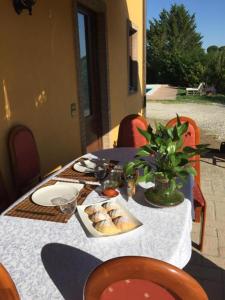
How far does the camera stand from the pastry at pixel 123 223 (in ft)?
4.56

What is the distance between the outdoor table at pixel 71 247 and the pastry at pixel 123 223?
3 cm

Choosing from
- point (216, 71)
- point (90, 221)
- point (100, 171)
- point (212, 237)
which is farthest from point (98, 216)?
point (216, 71)

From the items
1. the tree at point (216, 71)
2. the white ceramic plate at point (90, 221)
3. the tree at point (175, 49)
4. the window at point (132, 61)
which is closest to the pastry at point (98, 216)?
the white ceramic plate at point (90, 221)

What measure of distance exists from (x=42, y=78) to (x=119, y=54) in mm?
2800

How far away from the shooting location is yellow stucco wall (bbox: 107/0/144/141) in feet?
16.2

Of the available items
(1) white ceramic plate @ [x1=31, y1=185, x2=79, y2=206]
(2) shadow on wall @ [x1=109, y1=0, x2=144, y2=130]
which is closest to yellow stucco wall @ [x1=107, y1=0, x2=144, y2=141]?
(2) shadow on wall @ [x1=109, y1=0, x2=144, y2=130]

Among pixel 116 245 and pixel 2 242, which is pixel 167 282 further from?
pixel 2 242

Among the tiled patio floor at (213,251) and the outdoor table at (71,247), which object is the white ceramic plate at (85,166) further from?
the tiled patio floor at (213,251)

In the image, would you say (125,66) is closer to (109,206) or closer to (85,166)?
(85,166)

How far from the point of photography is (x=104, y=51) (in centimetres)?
465

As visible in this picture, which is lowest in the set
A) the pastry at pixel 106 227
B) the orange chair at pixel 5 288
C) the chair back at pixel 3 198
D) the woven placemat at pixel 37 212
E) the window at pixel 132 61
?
the chair back at pixel 3 198

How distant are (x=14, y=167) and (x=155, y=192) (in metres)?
1.35

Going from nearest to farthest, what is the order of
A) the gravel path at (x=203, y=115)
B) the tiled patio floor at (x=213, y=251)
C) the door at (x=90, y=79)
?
the tiled patio floor at (x=213, y=251)
the door at (x=90, y=79)
the gravel path at (x=203, y=115)

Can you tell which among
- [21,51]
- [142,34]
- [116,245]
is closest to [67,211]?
[116,245]
